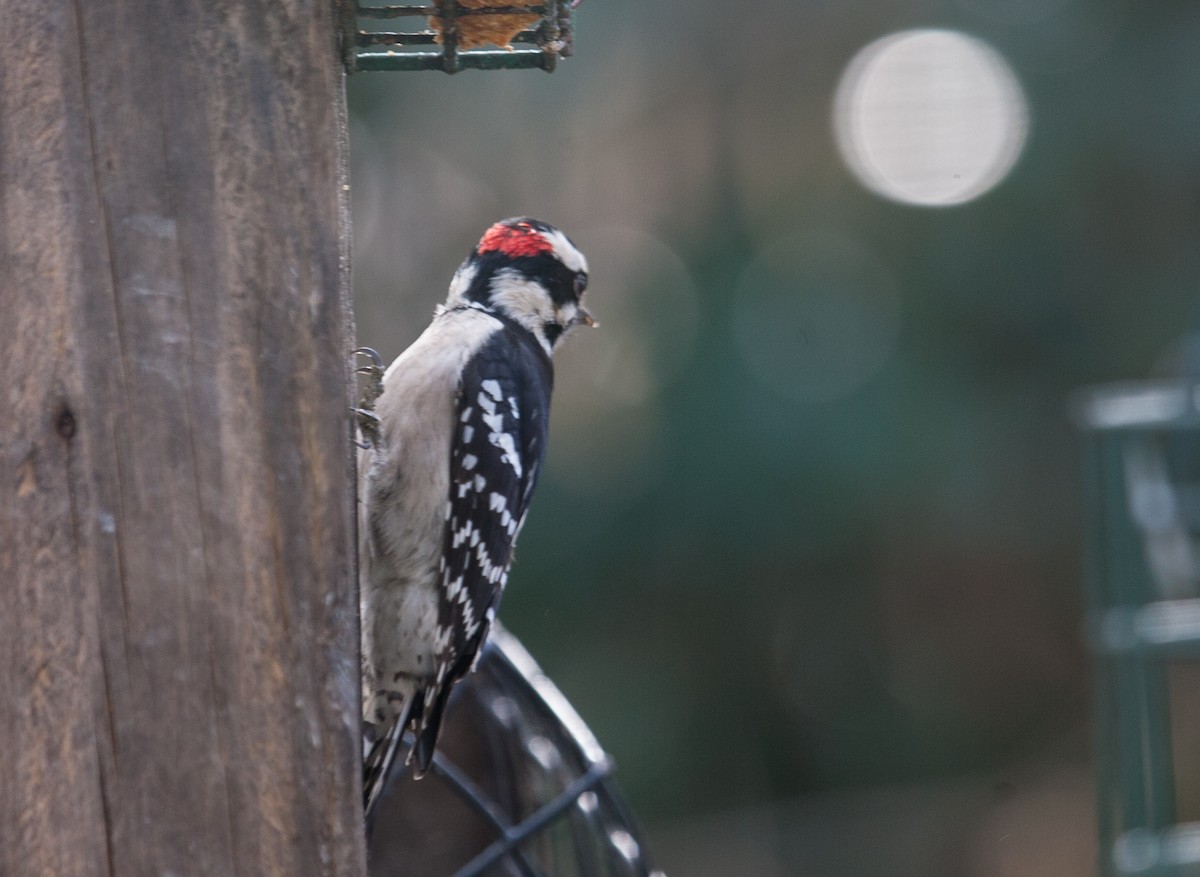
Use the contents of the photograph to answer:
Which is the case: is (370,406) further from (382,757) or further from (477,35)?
(477,35)

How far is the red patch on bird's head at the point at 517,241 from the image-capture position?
2551 millimetres

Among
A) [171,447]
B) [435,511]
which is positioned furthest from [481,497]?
[171,447]

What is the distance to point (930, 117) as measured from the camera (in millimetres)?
7500

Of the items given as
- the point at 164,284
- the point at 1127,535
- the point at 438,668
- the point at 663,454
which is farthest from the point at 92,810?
the point at 663,454

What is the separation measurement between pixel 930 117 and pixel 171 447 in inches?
269

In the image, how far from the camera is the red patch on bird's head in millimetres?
2551

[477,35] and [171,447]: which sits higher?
[477,35]

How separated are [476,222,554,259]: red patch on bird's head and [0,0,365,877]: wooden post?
4.38ft

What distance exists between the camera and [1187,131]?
8258 millimetres

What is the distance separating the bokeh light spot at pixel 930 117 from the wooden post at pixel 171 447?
22.1 ft

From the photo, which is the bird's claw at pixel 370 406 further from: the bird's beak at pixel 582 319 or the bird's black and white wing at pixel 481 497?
the bird's beak at pixel 582 319

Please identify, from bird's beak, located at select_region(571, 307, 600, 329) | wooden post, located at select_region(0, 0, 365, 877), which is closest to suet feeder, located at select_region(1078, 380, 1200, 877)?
bird's beak, located at select_region(571, 307, 600, 329)

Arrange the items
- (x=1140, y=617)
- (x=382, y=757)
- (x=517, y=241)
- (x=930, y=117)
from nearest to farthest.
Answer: (x=382, y=757) < (x=517, y=241) < (x=1140, y=617) < (x=930, y=117)

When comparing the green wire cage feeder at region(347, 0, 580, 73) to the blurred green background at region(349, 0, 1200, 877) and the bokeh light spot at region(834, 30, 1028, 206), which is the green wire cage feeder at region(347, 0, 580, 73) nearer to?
the blurred green background at region(349, 0, 1200, 877)
